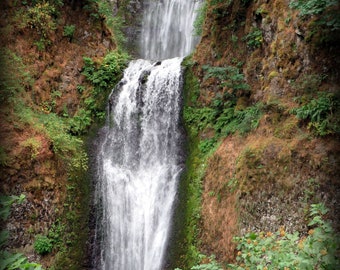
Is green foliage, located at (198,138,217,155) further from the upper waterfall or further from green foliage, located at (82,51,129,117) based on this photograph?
the upper waterfall

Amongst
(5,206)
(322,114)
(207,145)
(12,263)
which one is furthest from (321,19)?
(12,263)

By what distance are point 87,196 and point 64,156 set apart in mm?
1743

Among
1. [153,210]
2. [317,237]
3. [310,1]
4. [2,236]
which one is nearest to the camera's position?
[2,236]

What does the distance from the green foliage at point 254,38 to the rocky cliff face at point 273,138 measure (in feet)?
0.11

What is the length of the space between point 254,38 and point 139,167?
21.6ft

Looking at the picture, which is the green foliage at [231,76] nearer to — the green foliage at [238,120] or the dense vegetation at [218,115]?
the dense vegetation at [218,115]

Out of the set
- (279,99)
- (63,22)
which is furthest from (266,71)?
(63,22)

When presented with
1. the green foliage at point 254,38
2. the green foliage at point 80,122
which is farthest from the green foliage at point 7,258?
the green foliage at point 80,122

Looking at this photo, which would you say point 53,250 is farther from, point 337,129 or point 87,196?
point 337,129

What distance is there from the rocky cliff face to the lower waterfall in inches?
72.0

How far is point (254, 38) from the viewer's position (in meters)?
11.8

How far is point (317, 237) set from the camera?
9.58 ft

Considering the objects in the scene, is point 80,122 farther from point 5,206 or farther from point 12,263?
point 12,263

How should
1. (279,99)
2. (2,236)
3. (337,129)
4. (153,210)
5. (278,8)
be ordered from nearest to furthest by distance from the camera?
(2,236) → (337,129) → (279,99) → (278,8) → (153,210)
